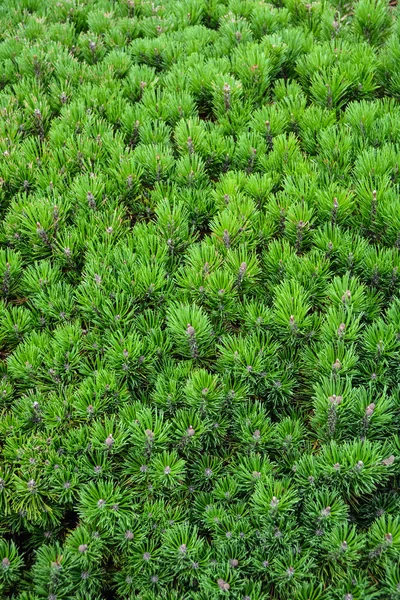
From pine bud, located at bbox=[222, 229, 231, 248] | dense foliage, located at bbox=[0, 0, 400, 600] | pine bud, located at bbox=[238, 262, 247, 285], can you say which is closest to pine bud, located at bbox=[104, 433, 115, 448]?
dense foliage, located at bbox=[0, 0, 400, 600]

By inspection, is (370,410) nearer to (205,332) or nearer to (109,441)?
(205,332)

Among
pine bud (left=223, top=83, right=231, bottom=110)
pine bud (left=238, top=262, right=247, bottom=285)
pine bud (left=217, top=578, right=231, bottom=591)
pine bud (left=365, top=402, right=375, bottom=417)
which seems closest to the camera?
pine bud (left=217, top=578, right=231, bottom=591)

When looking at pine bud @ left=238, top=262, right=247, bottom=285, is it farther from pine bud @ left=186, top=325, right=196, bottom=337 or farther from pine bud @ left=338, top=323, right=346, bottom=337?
pine bud @ left=338, top=323, right=346, bottom=337

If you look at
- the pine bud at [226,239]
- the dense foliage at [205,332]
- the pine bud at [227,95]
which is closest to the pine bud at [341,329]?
the dense foliage at [205,332]

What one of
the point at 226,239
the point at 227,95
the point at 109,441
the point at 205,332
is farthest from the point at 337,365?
the point at 227,95

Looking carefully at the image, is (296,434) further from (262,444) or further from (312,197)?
Answer: (312,197)

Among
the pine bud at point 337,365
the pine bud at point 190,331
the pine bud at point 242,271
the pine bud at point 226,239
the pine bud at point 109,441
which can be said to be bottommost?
the pine bud at point 109,441

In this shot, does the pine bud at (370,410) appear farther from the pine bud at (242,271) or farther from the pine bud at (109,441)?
the pine bud at (109,441)

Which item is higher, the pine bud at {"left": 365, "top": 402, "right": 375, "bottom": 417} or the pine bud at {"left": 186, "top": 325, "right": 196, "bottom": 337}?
the pine bud at {"left": 186, "top": 325, "right": 196, "bottom": 337}

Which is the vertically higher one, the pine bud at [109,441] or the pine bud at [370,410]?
the pine bud at [370,410]

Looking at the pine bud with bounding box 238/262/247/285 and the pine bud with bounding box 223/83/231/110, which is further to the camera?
the pine bud with bounding box 223/83/231/110
